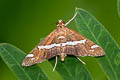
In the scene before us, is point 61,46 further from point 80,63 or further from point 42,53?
point 80,63

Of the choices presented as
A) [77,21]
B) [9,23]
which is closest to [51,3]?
[9,23]

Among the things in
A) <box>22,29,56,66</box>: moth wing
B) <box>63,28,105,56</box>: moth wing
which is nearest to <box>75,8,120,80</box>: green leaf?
<box>63,28,105,56</box>: moth wing

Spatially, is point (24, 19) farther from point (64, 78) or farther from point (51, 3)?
point (64, 78)

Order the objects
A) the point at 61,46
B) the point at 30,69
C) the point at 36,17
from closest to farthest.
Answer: the point at 30,69 < the point at 61,46 < the point at 36,17

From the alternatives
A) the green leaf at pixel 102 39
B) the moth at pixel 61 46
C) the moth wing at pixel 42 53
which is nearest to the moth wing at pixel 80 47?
the moth at pixel 61 46

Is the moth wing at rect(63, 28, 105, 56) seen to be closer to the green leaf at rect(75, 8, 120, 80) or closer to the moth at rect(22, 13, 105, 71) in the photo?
the moth at rect(22, 13, 105, 71)

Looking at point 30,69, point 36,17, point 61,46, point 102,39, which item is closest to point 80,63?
point 102,39
